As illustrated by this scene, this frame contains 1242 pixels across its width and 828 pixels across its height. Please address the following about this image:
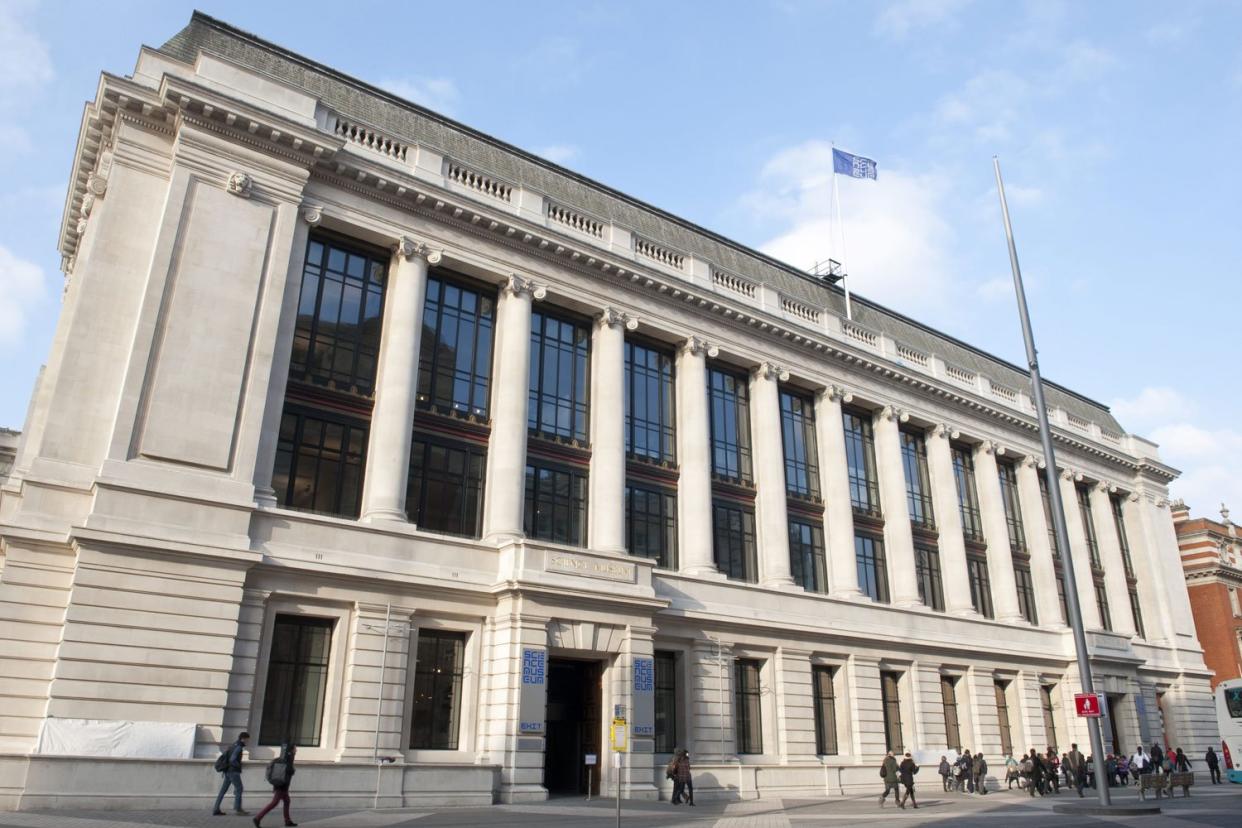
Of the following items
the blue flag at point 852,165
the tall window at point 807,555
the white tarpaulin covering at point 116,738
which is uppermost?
the blue flag at point 852,165

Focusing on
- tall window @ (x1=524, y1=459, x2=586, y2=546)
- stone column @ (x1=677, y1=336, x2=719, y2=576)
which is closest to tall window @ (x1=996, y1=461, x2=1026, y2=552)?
stone column @ (x1=677, y1=336, x2=719, y2=576)

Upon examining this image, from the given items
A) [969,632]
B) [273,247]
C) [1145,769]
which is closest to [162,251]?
[273,247]

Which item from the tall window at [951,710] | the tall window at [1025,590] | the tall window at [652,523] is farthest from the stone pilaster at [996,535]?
the tall window at [652,523]

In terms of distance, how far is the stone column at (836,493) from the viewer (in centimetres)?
3662

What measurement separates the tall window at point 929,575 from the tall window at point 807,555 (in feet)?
19.3

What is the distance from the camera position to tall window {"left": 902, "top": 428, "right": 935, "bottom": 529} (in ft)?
138

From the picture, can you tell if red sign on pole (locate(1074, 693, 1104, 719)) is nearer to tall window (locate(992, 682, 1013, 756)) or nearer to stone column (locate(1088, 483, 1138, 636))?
tall window (locate(992, 682, 1013, 756))

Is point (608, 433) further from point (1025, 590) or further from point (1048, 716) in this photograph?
point (1048, 716)

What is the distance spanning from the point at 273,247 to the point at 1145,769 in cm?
4178

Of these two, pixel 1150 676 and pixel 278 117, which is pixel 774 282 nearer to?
pixel 278 117

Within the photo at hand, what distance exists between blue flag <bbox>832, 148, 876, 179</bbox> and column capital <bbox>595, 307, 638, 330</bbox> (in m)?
14.6

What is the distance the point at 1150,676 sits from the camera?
48875mm

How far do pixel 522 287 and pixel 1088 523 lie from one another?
124 ft

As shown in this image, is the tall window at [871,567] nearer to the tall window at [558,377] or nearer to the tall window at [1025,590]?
the tall window at [1025,590]
